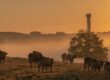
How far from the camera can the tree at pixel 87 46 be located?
13600cm

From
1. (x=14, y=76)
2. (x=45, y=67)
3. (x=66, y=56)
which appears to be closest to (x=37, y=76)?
(x=14, y=76)

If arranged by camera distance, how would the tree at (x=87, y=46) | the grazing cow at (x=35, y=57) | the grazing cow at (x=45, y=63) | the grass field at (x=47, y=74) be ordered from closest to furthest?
the grass field at (x=47, y=74)
the grazing cow at (x=45, y=63)
the grazing cow at (x=35, y=57)
the tree at (x=87, y=46)

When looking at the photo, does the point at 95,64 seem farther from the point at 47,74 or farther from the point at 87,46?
the point at 87,46

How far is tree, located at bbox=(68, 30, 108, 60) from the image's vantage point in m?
136

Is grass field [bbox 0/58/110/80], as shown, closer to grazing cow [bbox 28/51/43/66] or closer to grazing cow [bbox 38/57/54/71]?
grazing cow [bbox 38/57/54/71]

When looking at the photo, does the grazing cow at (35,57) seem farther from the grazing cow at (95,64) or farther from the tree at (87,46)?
the tree at (87,46)

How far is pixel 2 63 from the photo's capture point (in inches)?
3509

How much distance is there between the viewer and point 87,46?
137 meters

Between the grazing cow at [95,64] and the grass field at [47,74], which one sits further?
the grazing cow at [95,64]

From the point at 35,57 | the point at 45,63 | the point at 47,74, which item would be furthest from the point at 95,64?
the point at 35,57

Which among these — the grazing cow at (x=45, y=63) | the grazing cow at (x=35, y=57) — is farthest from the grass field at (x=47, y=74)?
the grazing cow at (x=35, y=57)

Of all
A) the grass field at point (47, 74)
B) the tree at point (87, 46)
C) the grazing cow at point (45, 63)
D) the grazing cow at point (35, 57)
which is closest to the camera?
the grass field at point (47, 74)

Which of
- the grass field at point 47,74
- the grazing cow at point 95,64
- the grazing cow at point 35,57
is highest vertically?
the grazing cow at point 35,57

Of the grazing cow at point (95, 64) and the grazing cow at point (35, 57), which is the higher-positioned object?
the grazing cow at point (35, 57)
